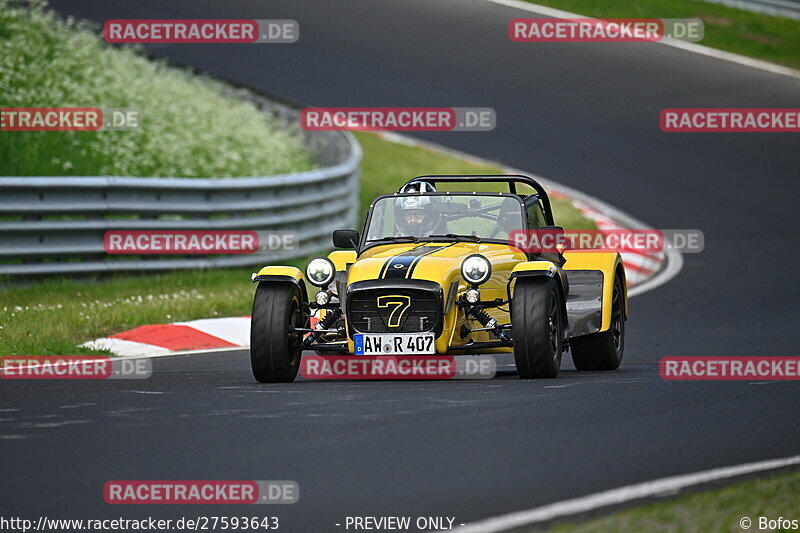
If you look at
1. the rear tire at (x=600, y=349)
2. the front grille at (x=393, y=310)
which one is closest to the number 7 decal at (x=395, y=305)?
the front grille at (x=393, y=310)

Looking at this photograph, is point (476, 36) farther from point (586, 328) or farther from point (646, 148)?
point (586, 328)

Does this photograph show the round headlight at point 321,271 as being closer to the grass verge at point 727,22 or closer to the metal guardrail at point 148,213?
the metal guardrail at point 148,213

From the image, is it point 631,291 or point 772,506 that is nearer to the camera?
point 772,506

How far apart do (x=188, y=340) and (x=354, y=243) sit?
2.53 meters

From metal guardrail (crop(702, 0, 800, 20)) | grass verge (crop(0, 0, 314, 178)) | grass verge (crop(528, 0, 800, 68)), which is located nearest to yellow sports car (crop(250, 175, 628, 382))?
grass verge (crop(0, 0, 314, 178))

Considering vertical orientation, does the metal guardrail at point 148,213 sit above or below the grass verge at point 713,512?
above

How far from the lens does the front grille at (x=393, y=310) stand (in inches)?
398

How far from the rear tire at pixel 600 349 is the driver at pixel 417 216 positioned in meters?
1.41

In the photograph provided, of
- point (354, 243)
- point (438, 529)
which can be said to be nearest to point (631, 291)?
point (354, 243)

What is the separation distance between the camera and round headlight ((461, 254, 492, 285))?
1013 cm

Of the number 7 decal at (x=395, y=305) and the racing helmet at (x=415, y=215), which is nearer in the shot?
the number 7 decal at (x=395, y=305)

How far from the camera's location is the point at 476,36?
99.9 feet

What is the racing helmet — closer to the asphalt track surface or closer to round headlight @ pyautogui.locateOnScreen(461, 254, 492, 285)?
round headlight @ pyautogui.locateOnScreen(461, 254, 492, 285)

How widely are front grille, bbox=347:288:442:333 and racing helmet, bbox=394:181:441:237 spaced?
4.11 ft
